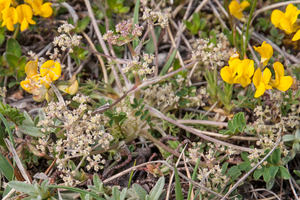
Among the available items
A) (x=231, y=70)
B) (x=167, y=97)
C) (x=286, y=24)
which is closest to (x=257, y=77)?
(x=231, y=70)

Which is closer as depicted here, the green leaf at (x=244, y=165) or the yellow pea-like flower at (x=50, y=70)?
the yellow pea-like flower at (x=50, y=70)

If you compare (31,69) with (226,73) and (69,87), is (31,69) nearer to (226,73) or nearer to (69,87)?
(69,87)

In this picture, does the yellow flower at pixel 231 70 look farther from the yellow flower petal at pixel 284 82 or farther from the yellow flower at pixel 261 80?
the yellow flower petal at pixel 284 82

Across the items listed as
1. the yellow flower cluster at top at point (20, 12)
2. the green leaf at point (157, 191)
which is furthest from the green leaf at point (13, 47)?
the green leaf at point (157, 191)

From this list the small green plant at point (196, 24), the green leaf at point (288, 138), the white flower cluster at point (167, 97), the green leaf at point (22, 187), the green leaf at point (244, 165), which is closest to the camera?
the green leaf at point (22, 187)

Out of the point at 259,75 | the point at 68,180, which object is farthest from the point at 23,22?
the point at 259,75

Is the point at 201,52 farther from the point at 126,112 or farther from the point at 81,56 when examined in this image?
the point at 81,56
